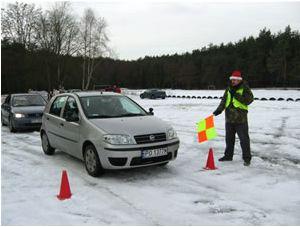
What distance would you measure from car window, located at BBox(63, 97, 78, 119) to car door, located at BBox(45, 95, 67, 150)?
171 mm

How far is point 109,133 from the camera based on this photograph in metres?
6.84

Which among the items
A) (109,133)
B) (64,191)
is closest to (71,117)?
(109,133)

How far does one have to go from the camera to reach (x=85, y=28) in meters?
52.8

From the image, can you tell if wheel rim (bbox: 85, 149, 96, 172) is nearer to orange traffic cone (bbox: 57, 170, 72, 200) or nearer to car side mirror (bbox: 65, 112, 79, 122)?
car side mirror (bbox: 65, 112, 79, 122)

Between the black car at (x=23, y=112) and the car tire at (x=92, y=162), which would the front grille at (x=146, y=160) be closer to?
the car tire at (x=92, y=162)

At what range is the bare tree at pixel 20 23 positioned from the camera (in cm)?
4541

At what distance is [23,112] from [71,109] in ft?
20.5

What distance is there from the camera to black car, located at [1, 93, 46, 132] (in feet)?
44.9

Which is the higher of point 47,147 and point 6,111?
point 6,111

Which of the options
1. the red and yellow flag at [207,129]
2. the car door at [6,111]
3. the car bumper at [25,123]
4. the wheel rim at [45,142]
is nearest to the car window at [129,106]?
the red and yellow flag at [207,129]

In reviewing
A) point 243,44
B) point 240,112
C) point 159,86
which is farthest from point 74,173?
point 159,86

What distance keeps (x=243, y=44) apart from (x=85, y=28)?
51.4 meters

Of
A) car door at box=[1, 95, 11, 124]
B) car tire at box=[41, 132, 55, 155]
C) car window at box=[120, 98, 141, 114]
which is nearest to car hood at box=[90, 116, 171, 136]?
car window at box=[120, 98, 141, 114]

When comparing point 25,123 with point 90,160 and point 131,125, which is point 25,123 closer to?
point 90,160
